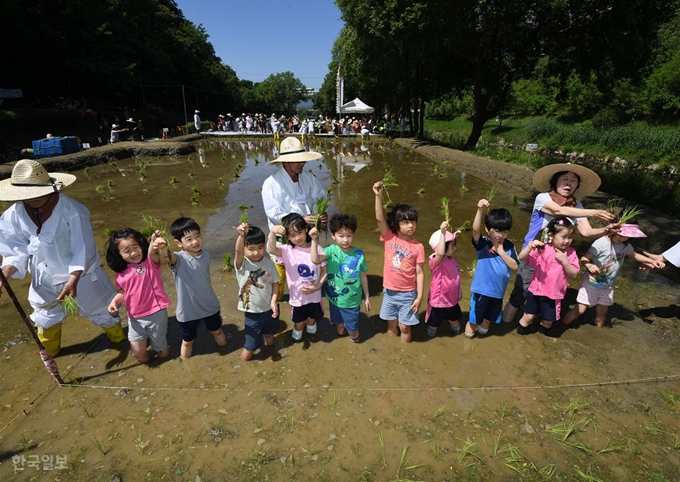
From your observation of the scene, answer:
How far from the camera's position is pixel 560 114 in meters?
35.7

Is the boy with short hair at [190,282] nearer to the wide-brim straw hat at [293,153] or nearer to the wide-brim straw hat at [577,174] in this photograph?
the wide-brim straw hat at [293,153]

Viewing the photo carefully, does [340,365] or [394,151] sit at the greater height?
[394,151]

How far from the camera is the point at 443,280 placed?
127 inches

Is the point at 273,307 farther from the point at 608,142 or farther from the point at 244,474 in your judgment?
the point at 608,142

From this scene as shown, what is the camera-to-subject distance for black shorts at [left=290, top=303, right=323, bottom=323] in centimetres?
338

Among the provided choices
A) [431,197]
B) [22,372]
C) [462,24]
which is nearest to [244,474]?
[22,372]

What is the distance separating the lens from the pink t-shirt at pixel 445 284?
10.6 feet

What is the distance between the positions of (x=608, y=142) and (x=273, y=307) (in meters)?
23.9

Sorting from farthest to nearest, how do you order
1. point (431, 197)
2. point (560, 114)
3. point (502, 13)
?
point (560, 114) < point (502, 13) < point (431, 197)

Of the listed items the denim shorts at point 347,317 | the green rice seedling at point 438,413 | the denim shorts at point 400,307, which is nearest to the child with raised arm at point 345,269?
the denim shorts at point 347,317

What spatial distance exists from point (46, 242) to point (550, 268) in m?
4.50

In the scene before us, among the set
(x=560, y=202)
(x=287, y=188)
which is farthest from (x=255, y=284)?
(x=560, y=202)

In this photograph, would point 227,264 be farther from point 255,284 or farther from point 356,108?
point 356,108

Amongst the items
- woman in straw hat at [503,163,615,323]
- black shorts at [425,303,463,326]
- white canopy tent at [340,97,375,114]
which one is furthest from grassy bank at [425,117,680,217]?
white canopy tent at [340,97,375,114]
